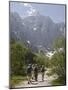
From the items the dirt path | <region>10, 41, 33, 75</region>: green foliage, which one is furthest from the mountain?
the dirt path

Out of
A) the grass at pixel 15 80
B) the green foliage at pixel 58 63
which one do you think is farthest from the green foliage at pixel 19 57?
the green foliage at pixel 58 63

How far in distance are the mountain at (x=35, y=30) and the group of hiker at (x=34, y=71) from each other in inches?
8.8

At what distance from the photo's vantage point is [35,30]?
2.40m

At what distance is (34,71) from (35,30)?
482 millimetres

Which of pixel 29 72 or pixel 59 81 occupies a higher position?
pixel 29 72

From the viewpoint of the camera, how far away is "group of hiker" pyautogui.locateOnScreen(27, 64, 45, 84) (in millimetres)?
2371

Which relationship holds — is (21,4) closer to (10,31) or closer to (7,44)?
(10,31)

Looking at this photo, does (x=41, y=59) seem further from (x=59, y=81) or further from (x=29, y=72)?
(x=59, y=81)

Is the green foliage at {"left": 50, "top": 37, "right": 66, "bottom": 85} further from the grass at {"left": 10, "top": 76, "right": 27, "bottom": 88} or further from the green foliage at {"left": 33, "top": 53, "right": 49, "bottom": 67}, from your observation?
the grass at {"left": 10, "top": 76, "right": 27, "bottom": 88}

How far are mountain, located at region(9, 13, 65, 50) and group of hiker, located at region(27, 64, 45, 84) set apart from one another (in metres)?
0.22

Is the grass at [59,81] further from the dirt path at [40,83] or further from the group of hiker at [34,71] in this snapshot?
the group of hiker at [34,71]

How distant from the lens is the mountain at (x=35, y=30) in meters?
2.34

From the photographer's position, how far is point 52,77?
7.99 ft

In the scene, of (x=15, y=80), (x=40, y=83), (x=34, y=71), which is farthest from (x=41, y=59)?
(x=15, y=80)
